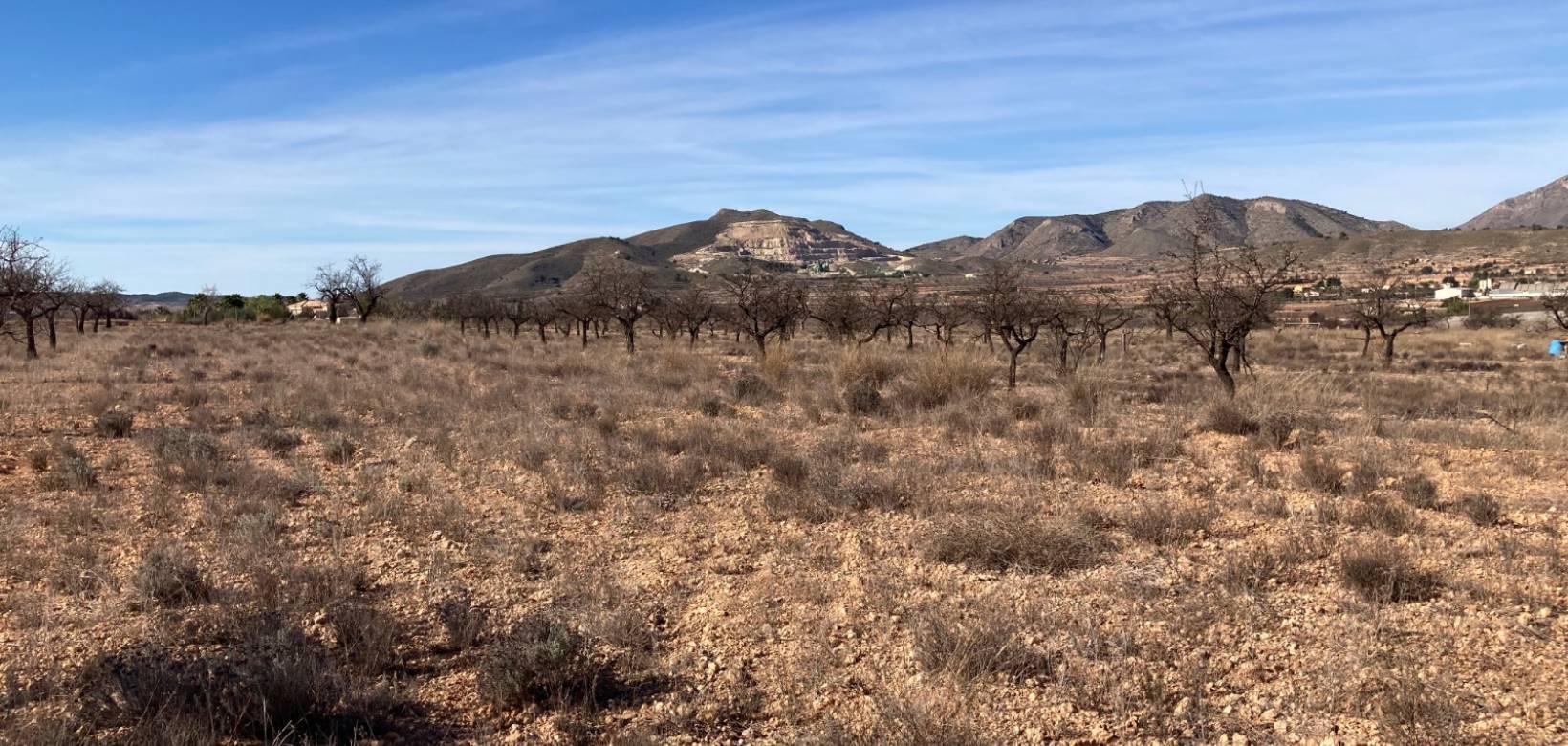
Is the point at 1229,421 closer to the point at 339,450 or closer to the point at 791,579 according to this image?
the point at 791,579

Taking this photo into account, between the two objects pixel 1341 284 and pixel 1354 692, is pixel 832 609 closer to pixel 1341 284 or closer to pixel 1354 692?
pixel 1354 692

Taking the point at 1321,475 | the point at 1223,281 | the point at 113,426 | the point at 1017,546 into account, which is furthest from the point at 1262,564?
the point at 113,426

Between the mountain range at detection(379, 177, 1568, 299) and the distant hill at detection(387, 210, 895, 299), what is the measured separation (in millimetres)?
201

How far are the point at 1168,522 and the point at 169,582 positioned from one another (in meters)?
7.09

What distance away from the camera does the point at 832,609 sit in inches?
207

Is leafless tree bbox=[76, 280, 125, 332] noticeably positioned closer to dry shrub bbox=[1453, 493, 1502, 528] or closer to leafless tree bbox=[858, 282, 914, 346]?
leafless tree bbox=[858, 282, 914, 346]

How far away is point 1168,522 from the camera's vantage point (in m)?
6.61

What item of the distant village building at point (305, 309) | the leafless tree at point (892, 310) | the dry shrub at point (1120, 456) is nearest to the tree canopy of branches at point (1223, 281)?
the dry shrub at point (1120, 456)

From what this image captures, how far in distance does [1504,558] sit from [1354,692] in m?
2.82

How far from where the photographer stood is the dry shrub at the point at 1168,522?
6.45m

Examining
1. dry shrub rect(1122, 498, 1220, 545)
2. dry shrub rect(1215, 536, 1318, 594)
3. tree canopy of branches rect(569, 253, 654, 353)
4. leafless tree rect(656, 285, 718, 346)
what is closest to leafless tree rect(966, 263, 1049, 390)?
dry shrub rect(1122, 498, 1220, 545)

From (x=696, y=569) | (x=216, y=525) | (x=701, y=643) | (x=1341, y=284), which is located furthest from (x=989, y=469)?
Answer: (x=1341, y=284)

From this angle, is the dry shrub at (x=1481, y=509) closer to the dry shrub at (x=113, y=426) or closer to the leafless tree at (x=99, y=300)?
the dry shrub at (x=113, y=426)

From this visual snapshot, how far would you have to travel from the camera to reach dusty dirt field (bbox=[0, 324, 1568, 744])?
12.9 ft
